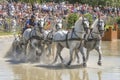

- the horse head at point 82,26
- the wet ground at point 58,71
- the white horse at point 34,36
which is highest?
the horse head at point 82,26

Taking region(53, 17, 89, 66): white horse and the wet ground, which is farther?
region(53, 17, 89, 66): white horse

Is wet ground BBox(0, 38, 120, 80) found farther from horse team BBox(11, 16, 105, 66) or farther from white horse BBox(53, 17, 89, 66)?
white horse BBox(53, 17, 89, 66)

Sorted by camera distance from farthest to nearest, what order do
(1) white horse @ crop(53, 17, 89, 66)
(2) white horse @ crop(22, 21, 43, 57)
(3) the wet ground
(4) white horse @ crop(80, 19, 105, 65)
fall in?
(2) white horse @ crop(22, 21, 43, 57)
(4) white horse @ crop(80, 19, 105, 65)
(1) white horse @ crop(53, 17, 89, 66)
(3) the wet ground

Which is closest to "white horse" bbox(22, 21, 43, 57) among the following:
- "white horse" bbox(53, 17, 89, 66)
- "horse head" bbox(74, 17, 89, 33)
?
"white horse" bbox(53, 17, 89, 66)

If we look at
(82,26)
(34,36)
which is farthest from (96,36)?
(34,36)

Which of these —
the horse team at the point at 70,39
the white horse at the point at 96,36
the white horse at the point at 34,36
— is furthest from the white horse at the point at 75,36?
the white horse at the point at 34,36

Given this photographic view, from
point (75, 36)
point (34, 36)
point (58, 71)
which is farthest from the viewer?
point (34, 36)

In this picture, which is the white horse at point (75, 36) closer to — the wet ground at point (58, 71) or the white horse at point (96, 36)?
the white horse at point (96, 36)

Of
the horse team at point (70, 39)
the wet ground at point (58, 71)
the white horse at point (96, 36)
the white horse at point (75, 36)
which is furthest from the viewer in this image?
the white horse at point (96, 36)

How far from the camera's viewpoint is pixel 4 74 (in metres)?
16.2

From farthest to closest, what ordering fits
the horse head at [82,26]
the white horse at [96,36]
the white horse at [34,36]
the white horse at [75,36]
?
the white horse at [34,36]
the white horse at [96,36]
the white horse at [75,36]
the horse head at [82,26]

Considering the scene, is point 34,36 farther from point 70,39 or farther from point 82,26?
point 82,26

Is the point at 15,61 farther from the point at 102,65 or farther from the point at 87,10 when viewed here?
the point at 87,10

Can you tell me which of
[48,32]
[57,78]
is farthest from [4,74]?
[48,32]
